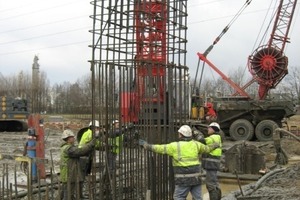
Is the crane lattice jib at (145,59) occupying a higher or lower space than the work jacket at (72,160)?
higher

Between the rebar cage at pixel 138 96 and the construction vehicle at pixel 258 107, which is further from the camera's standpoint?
the construction vehicle at pixel 258 107

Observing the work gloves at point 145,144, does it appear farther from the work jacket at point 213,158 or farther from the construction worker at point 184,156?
the work jacket at point 213,158

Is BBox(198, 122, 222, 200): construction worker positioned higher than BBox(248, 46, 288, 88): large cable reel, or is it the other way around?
BBox(248, 46, 288, 88): large cable reel

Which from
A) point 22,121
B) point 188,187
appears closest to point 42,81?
point 22,121

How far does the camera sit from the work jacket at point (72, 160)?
696cm

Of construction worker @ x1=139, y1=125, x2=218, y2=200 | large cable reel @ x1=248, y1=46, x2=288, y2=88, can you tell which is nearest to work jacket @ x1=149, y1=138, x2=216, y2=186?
construction worker @ x1=139, y1=125, x2=218, y2=200

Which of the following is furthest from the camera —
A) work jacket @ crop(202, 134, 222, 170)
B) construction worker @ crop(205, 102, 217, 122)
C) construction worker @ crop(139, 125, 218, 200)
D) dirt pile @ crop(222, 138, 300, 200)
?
construction worker @ crop(205, 102, 217, 122)

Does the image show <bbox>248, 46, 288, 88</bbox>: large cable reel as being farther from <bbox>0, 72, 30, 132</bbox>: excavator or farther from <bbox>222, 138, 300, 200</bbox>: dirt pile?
<bbox>222, 138, 300, 200</bbox>: dirt pile

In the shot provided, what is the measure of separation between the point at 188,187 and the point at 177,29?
287 cm

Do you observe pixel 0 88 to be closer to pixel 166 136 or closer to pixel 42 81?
pixel 42 81

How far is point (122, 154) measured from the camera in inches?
284

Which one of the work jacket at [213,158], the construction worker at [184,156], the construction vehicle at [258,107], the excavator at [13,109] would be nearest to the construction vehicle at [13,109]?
the excavator at [13,109]

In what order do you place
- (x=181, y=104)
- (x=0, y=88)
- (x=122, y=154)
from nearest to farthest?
1. (x=122, y=154)
2. (x=181, y=104)
3. (x=0, y=88)

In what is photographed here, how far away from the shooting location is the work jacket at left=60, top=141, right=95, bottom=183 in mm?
6958
